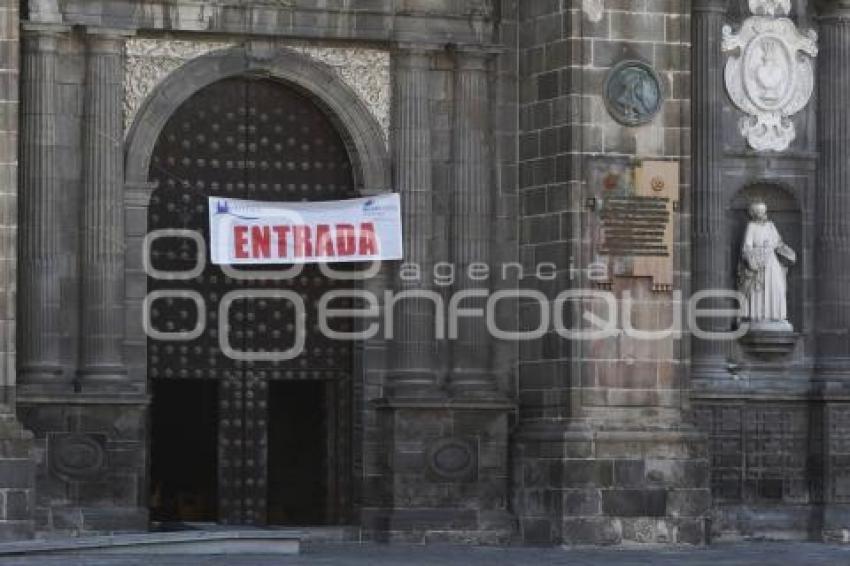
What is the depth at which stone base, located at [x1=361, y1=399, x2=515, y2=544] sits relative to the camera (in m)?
35.7

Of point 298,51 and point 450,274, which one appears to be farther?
point 450,274

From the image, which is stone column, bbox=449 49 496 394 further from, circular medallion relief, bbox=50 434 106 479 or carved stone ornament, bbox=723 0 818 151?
circular medallion relief, bbox=50 434 106 479

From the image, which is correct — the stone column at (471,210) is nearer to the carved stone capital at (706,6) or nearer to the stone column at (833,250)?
the carved stone capital at (706,6)

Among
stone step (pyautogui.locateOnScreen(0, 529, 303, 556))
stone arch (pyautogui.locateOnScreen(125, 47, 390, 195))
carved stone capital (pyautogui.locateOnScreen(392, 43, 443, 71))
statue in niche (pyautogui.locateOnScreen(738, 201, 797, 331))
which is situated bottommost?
stone step (pyautogui.locateOnScreen(0, 529, 303, 556))

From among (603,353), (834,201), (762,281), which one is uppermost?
(834,201)

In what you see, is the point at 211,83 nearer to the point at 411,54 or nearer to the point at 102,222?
the point at 102,222

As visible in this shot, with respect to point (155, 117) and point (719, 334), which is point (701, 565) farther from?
point (155, 117)

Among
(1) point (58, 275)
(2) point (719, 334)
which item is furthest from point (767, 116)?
(1) point (58, 275)

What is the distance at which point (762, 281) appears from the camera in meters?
37.2

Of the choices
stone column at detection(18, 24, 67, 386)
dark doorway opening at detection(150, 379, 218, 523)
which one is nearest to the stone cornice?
stone column at detection(18, 24, 67, 386)

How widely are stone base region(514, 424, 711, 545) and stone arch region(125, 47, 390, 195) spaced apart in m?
4.34

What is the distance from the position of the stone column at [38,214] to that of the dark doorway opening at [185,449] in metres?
2.11

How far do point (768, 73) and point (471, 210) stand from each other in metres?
4.60

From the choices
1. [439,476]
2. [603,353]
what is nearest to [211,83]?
[439,476]
